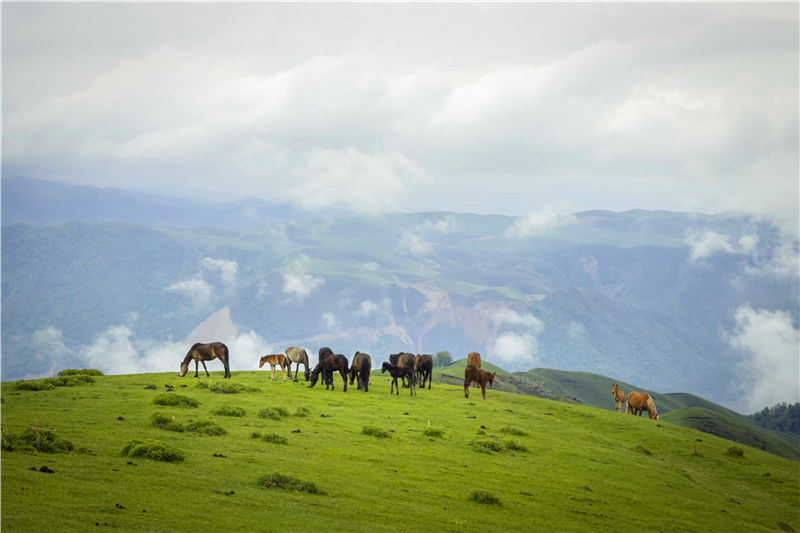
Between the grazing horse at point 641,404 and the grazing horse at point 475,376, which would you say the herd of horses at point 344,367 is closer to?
the grazing horse at point 475,376

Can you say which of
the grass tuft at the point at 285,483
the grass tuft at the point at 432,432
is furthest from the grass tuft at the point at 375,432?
the grass tuft at the point at 285,483

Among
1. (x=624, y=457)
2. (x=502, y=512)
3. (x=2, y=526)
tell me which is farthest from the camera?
(x=624, y=457)

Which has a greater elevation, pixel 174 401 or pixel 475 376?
pixel 475 376

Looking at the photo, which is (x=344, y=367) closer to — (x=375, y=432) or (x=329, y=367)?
(x=329, y=367)

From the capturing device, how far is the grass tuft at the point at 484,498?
2403 centimetres

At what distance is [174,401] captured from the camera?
3322cm

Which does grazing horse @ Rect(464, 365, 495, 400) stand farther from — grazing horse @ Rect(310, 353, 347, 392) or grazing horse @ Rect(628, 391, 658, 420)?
grazing horse @ Rect(628, 391, 658, 420)

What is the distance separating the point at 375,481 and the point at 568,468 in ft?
41.5

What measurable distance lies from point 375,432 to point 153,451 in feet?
41.4

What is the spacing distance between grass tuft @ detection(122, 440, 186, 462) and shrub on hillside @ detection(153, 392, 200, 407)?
10260 mm

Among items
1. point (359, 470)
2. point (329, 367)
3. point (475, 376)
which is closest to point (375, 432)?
point (359, 470)

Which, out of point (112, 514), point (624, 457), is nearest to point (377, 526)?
point (112, 514)

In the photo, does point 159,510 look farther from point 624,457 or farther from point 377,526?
point 624,457

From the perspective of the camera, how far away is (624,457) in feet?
123
